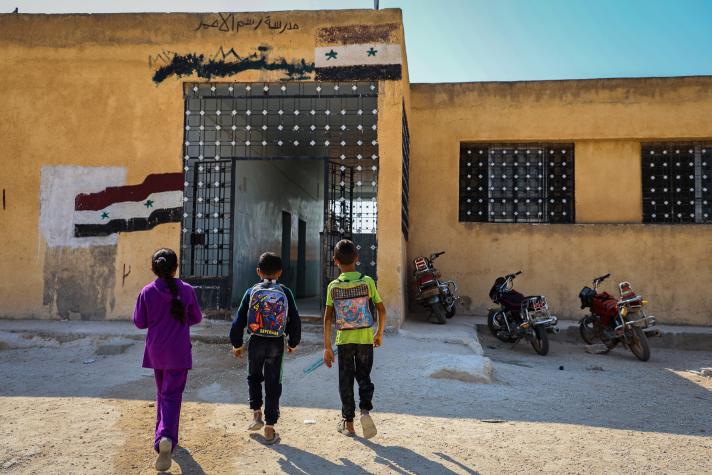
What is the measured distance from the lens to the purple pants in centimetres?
330

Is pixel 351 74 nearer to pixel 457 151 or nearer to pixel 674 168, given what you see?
pixel 457 151

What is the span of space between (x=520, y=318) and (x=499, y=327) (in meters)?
0.34

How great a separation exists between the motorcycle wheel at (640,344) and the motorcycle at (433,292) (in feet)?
8.28

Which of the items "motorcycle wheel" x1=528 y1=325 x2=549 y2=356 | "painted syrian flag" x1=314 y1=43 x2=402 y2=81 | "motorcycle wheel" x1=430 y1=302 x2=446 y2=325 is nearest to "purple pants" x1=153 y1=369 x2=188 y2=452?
"painted syrian flag" x1=314 y1=43 x2=402 y2=81

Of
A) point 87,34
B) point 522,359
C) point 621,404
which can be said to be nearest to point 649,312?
point 522,359

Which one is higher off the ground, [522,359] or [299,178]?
[299,178]

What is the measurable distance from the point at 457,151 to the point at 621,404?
5.61 meters

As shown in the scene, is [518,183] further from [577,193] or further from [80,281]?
[80,281]

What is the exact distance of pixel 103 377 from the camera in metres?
5.61

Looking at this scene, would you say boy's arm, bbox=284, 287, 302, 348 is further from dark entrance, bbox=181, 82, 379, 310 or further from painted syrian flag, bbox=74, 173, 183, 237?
painted syrian flag, bbox=74, 173, 183, 237

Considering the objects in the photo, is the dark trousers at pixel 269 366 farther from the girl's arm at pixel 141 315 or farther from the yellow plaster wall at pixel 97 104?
the yellow plaster wall at pixel 97 104

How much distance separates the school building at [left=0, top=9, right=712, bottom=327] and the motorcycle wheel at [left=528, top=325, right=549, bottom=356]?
6.07 ft

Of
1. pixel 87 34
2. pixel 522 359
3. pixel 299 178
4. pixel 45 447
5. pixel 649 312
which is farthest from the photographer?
pixel 299 178

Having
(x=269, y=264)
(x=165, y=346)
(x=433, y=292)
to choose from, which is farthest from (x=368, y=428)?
(x=433, y=292)
